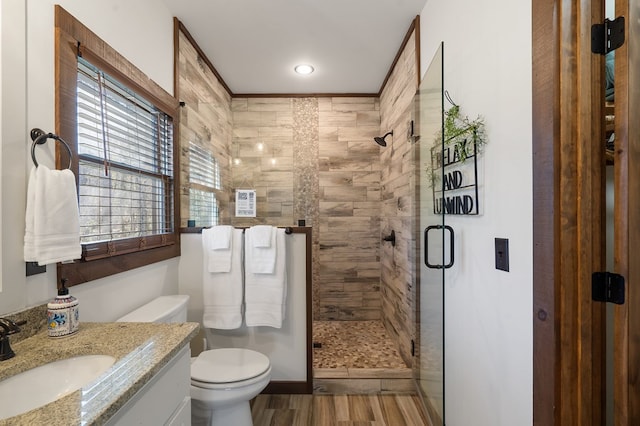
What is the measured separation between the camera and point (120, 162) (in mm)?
1569

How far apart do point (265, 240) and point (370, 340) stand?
64.3 inches

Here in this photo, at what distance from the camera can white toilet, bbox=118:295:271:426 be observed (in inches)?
59.9

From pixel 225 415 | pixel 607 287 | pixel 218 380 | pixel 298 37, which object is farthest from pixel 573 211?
pixel 298 37

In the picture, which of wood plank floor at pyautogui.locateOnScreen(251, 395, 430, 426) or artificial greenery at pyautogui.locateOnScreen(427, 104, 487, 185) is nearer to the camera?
artificial greenery at pyautogui.locateOnScreen(427, 104, 487, 185)

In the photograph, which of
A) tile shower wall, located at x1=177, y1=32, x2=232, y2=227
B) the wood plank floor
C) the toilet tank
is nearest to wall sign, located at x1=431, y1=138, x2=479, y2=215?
the wood plank floor

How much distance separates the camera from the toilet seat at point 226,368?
1.54 meters

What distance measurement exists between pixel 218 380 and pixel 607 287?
1.65 m

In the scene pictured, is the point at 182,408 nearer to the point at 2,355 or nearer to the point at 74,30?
the point at 2,355

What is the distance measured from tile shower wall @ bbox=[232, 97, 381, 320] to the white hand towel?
4.57 feet

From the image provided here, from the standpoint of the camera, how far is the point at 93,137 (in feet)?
4.53

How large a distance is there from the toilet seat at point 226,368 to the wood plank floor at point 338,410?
492 millimetres

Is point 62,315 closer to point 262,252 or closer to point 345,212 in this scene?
point 262,252

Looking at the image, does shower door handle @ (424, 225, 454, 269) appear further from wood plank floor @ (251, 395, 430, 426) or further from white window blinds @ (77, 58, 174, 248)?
white window blinds @ (77, 58, 174, 248)

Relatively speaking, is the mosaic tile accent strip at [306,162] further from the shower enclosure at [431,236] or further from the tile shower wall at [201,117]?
the shower enclosure at [431,236]
